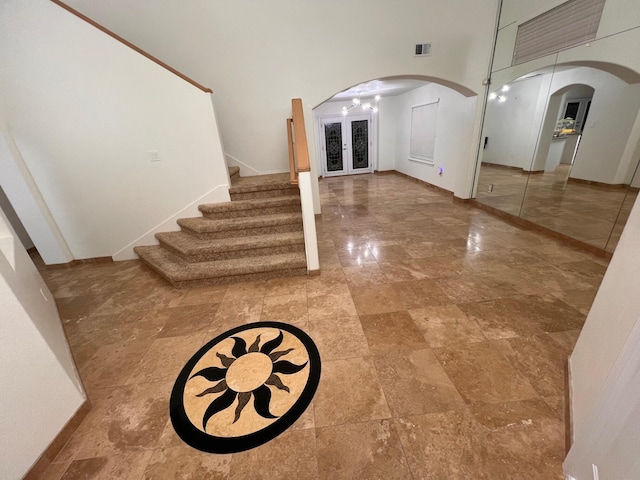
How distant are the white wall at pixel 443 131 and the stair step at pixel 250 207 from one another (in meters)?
3.81

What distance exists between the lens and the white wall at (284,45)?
135 inches

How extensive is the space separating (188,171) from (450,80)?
14.6 feet

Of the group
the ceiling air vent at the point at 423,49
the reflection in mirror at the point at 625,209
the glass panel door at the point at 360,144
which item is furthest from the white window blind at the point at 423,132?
the reflection in mirror at the point at 625,209

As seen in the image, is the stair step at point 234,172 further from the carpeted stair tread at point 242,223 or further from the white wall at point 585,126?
the white wall at point 585,126

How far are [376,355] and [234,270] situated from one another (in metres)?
1.72

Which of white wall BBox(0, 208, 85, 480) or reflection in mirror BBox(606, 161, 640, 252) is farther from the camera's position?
reflection in mirror BBox(606, 161, 640, 252)

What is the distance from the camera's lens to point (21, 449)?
112cm

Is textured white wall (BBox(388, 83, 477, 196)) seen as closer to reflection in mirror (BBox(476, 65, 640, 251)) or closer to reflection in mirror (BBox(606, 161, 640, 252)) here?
reflection in mirror (BBox(476, 65, 640, 251))

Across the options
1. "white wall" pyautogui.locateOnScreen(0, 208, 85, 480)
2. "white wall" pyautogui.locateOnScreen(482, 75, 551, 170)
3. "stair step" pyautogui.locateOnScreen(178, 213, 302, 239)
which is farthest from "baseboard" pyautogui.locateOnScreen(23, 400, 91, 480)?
"white wall" pyautogui.locateOnScreen(482, 75, 551, 170)

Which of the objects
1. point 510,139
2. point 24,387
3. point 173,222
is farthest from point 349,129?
point 24,387

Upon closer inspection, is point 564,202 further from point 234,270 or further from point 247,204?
point 234,270

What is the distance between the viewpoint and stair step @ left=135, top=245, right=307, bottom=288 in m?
2.68

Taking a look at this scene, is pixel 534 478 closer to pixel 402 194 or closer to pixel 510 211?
pixel 510 211

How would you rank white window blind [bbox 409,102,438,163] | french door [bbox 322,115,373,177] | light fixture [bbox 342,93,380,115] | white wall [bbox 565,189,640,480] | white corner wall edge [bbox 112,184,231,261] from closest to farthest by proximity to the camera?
white wall [bbox 565,189,640,480], white corner wall edge [bbox 112,184,231,261], white window blind [bbox 409,102,438,163], light fixture [bbox 342,93,380,115], french door [bbox 322,115,373,177]
